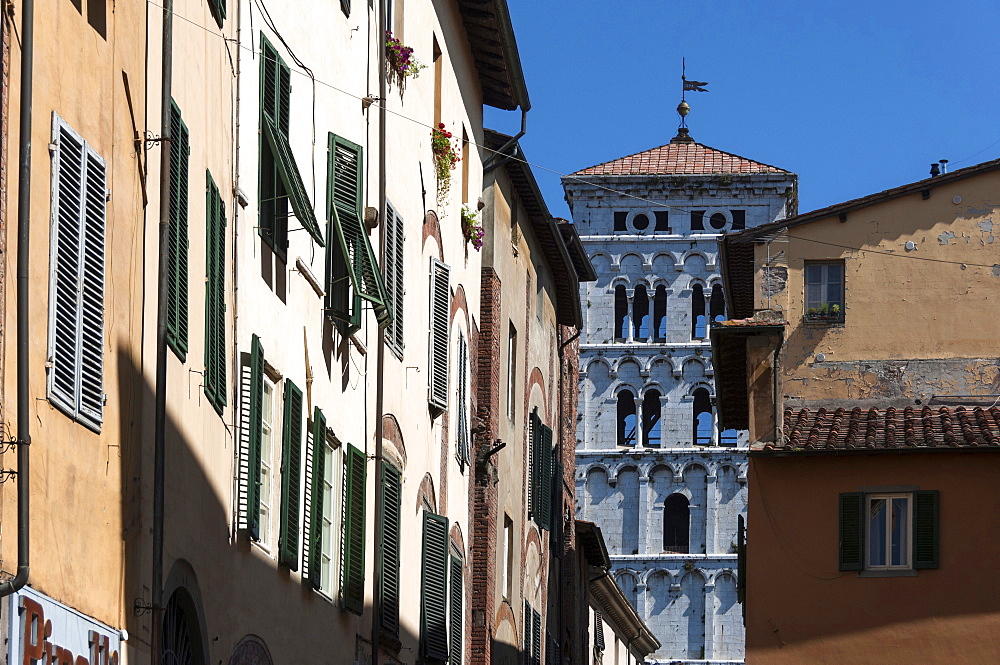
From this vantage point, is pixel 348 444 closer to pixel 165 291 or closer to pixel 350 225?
pixel 350 225

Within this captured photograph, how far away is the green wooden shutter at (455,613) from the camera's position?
22.8 metres

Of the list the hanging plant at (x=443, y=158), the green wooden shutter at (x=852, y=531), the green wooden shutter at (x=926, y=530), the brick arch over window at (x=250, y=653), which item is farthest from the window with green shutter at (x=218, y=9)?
the green wooden shutter at (x=926, y=530)

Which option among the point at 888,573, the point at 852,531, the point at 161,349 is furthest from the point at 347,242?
the point at 888,573

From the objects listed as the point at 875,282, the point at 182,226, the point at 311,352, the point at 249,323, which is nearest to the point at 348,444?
the point at 311,352

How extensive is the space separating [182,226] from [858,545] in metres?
13.0

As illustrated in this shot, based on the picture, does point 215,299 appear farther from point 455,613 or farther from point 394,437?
point 455,613

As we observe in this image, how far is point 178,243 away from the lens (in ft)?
38.3

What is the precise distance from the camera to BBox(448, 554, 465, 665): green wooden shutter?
22.8m

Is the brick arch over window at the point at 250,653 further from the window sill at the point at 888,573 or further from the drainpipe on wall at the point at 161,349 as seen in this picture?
the window sill at the point at 888,573

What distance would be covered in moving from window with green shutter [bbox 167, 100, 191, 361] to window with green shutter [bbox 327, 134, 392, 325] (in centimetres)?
463

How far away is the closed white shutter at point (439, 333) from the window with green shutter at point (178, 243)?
33.9 feet

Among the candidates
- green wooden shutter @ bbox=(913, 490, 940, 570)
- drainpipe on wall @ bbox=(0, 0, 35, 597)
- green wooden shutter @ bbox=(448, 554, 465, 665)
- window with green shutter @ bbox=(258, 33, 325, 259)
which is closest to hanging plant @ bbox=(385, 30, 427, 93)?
window with green shutter @ bbox=(258, 33, 325, 259)

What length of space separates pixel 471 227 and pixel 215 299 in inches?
483

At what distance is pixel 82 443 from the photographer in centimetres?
970
